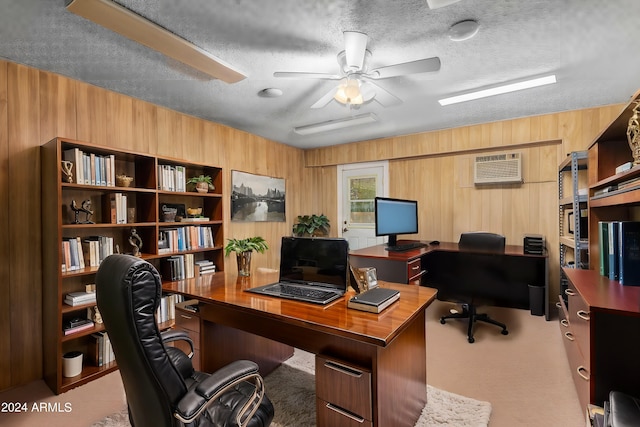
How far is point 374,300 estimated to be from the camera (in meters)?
1.51

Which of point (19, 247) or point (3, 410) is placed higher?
point (19, 247)

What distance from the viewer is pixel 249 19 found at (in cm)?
179

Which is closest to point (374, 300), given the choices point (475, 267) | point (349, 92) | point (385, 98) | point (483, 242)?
point (349, 92)

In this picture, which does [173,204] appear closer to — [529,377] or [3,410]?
[3,410]

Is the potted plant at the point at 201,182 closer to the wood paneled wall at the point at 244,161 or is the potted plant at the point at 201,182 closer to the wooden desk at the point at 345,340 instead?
the wood paneled wall at the point at 244,161

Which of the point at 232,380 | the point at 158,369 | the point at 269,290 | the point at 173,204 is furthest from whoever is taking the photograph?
the point at 173,204

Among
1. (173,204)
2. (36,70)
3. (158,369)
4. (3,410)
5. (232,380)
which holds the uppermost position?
(36,70)

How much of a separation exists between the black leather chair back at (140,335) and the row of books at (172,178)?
85.5 inches

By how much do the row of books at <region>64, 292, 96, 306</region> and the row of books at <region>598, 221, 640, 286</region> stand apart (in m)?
3.66

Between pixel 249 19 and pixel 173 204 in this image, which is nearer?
pixel 249 19

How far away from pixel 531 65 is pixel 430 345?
254cm

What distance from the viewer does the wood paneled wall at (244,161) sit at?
226cm

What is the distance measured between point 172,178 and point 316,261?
6.76 feet

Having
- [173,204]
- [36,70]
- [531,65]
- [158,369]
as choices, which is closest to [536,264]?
[531,65]
